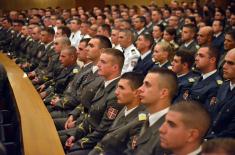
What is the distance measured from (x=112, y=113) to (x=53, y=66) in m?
2.81

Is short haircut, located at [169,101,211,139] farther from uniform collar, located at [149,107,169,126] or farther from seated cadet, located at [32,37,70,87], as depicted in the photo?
seated cadet, located at [32,37,70,87]

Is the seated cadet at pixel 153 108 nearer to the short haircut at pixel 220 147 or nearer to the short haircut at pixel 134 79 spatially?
the short haircut at pixel 134 79

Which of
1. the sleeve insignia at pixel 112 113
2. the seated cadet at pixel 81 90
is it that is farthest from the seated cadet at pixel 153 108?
the seated cadet at pixel 81 90

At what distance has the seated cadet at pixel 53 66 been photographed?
5.67 metres

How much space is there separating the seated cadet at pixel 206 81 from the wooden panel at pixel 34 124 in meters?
1.41

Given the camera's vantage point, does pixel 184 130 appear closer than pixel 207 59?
Yes

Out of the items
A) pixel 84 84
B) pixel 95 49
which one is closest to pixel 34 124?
pixel 84 84

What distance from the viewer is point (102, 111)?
3.57m

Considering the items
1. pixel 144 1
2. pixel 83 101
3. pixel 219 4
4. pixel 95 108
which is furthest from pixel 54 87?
pixel 144 1

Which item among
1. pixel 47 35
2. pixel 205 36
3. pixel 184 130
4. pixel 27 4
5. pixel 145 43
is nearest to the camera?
pixel 184 130

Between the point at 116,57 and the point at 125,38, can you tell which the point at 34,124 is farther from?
the point at 125,38

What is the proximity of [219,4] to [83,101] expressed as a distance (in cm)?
941

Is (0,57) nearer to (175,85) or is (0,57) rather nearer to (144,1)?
(175,85)

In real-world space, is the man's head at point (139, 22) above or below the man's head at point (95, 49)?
below
